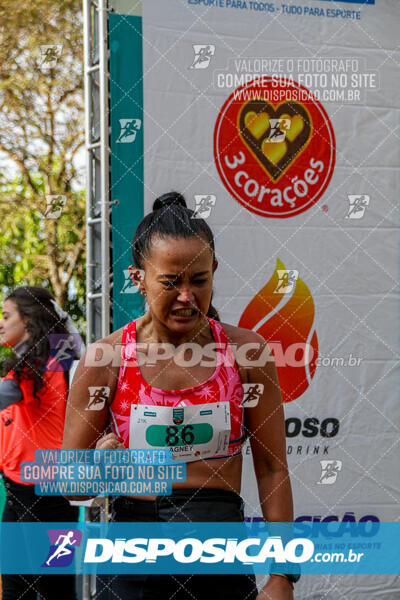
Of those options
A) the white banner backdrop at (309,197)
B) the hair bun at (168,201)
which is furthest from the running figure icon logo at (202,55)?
the hair bun at (168,201)

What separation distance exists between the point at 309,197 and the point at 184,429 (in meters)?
1.69

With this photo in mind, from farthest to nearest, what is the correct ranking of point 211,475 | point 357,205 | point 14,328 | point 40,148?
point 40,148 → point 357,205 → point 14,328 → point 211,475

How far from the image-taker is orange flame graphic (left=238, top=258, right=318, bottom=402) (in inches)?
115

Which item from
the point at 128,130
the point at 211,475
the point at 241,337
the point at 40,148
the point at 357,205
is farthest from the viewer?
the point at 40,148

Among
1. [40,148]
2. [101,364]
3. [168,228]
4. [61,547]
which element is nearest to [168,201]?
[168,228]

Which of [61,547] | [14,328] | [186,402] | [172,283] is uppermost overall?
[172,283]

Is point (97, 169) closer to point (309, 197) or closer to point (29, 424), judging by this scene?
point (309, 197)

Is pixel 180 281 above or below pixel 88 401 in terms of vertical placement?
above

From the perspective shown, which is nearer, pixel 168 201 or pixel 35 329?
pixel 168 201

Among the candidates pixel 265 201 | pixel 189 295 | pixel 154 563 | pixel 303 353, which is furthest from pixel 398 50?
pixel 154 563

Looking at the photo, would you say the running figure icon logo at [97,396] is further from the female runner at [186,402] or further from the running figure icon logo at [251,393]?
the running figure icon logo at [251,393]

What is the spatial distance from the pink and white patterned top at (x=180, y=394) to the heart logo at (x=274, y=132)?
1.60 m

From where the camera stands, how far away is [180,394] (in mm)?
1506

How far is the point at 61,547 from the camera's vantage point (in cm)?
292
